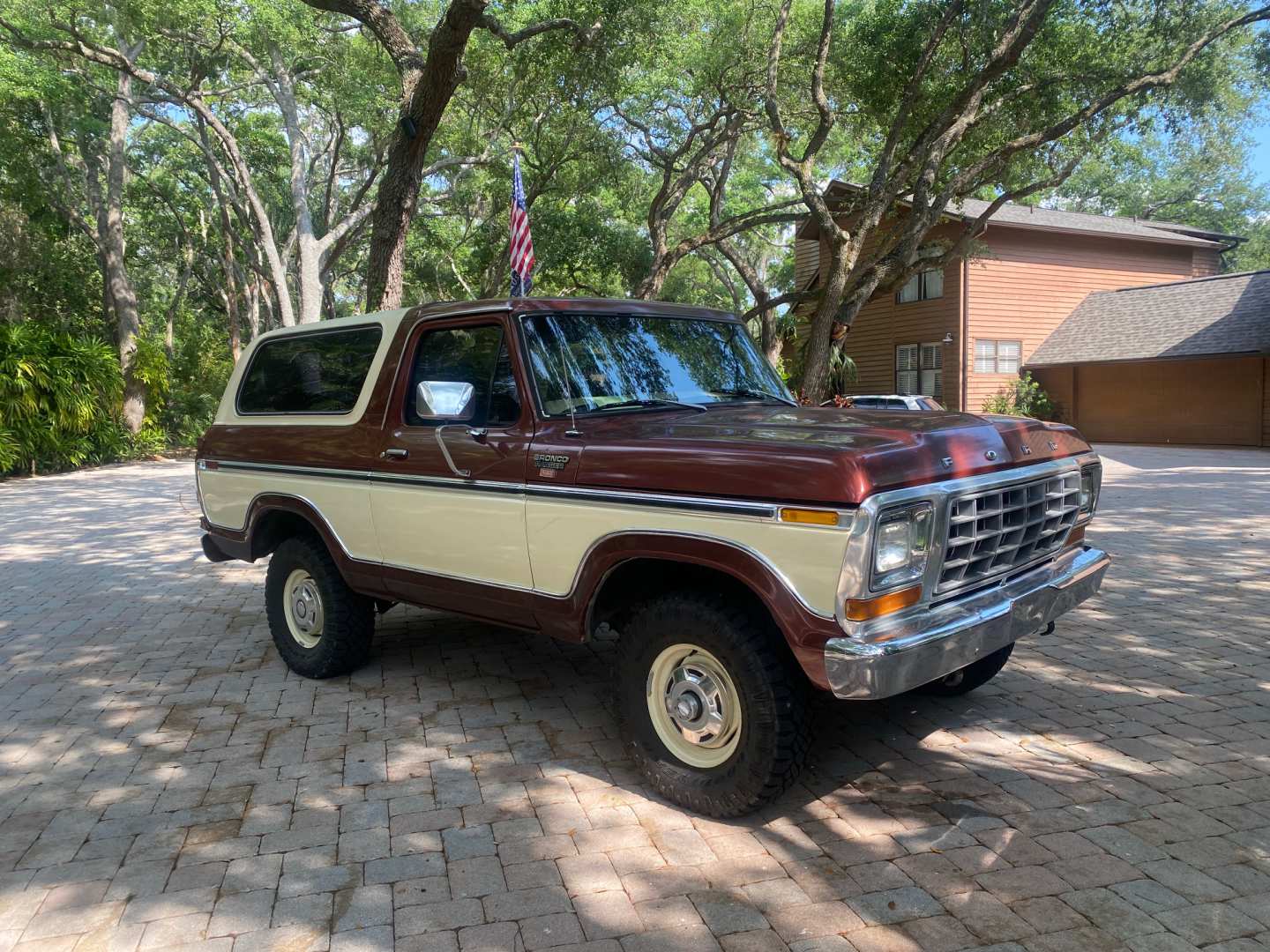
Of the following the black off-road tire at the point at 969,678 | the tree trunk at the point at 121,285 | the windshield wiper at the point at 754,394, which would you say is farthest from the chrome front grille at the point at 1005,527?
the tree trunk at the point at 121,285

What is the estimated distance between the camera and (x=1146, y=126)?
1527cm

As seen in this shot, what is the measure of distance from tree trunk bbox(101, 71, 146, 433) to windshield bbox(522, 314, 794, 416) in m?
19.9

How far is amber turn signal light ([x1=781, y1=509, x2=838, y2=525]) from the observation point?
9.45 feet

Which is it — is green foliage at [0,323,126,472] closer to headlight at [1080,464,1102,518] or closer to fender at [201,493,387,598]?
fender at [201,493,387,598]

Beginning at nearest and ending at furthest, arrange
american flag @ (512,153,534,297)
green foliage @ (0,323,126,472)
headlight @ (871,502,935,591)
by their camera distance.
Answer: headlight @ (871,502,935,591)
american flag @ (512,153,534,297)
green foliage @ (0,323,126,472)

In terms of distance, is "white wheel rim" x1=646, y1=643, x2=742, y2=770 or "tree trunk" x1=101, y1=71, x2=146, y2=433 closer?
"white wheel rim" x1=646, y1=643, x2=742, y2=770

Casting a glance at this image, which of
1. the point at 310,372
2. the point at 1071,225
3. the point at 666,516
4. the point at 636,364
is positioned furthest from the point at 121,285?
the point at 1071,225

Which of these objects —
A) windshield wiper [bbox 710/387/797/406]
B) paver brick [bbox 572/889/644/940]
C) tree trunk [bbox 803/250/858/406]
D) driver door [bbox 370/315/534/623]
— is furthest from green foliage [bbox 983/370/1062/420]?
paver brick [bbox 572/889/644/940]

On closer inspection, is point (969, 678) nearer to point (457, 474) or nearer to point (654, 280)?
point (457, 474)

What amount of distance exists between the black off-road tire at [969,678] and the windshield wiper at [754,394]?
164cm

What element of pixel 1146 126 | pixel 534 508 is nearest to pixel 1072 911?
pixel 534 508

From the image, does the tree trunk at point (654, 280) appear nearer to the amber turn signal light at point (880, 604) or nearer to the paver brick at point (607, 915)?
the amber turn signal light at point (880, 604)

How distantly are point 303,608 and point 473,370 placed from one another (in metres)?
2.04

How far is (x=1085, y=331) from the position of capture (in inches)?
942
